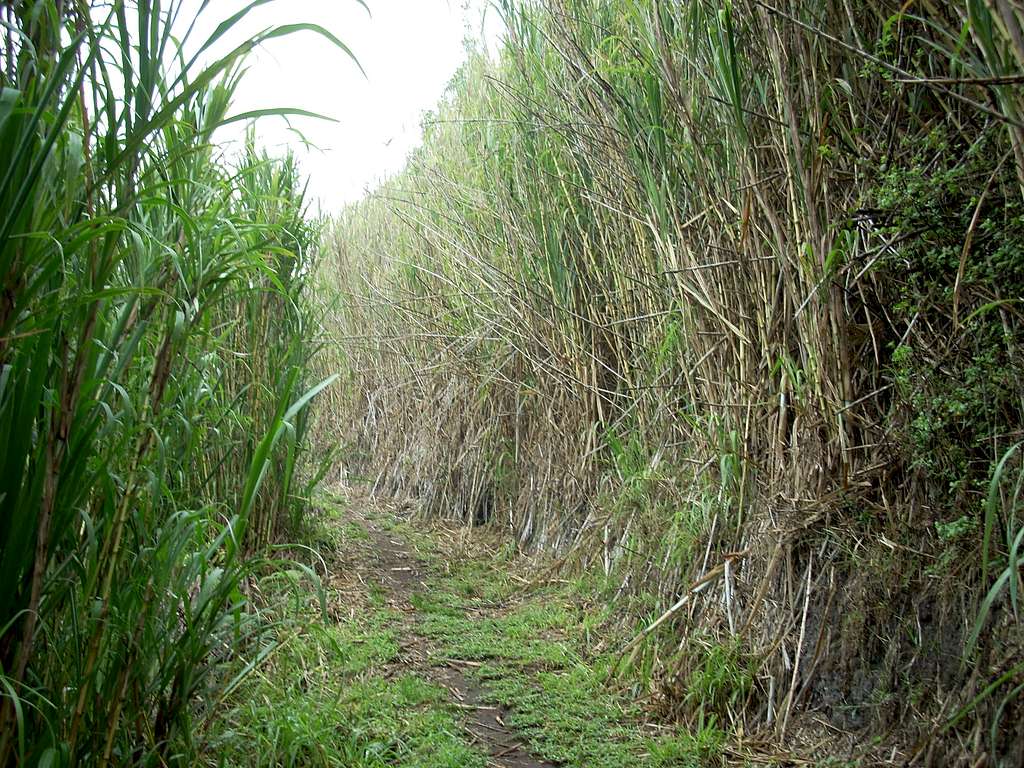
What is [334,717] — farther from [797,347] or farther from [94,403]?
[797,347]

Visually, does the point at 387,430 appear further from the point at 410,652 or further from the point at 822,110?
the point at 822,110

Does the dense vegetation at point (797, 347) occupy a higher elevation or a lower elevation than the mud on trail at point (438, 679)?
higher

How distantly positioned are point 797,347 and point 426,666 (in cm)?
181

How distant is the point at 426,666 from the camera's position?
331 cm

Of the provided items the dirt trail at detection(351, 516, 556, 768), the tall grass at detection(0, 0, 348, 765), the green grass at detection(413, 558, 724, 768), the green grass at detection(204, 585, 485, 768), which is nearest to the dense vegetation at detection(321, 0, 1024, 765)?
the green grass at detection(413, 558, 724, 768)

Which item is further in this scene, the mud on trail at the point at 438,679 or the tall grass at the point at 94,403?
the mud on trail at the point at 438,679

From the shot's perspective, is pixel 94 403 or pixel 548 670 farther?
pixel 548 670

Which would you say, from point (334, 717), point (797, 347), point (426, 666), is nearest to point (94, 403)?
point (334, 717)

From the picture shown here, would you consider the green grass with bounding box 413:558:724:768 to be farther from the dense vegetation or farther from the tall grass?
the tall grass

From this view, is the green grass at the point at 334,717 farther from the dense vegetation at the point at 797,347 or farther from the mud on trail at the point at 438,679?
the dense vegetation at the point at 797,347

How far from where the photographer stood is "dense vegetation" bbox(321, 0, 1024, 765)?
1959 mm

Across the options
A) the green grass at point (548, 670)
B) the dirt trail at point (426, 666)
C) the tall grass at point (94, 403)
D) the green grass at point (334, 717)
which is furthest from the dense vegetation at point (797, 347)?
the tall grass at point (94, 403)

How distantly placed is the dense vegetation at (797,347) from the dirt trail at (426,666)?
49 centimetres

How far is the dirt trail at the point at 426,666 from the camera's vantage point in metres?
2.62
